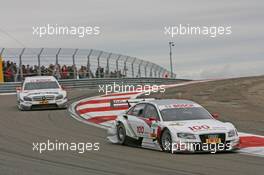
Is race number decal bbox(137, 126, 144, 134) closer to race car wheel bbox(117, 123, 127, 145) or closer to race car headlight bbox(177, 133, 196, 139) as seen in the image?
race car wheel bbox(117, 123, 127, 145)

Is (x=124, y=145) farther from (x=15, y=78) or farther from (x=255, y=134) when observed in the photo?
(x=15, y=78)

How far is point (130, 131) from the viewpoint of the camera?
15484 mm

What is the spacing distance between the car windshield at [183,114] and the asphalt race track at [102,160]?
88 centimetres

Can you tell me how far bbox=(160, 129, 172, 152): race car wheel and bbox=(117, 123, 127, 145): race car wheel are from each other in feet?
5.70

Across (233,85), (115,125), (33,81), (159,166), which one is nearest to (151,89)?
(233,85)

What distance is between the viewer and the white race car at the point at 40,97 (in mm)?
26016

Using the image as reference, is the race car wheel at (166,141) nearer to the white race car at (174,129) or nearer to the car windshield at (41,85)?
the white race car at (174,129)

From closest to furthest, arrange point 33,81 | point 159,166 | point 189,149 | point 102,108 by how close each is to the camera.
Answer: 1. point 159,166
2. point 189,149
3. point 102,108
4. point 33,81

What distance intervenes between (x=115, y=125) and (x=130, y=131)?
866 millimetres

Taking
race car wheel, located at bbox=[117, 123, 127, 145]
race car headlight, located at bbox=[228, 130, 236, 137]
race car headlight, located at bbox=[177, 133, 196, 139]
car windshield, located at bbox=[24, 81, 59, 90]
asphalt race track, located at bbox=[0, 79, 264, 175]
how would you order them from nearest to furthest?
asphalt race track, located at bbox=[0, 79, 264, 175]
race car headlight, located at bbox=[177, 133, 196, 139]
race car headlight, located at bbox=[228, 130, 236, 137]
race car wheel, located at bbox=[117, 123, 127, 145]
car windshield, located at bbox=[24, 81, 59, 90]

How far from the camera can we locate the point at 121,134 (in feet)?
52.2

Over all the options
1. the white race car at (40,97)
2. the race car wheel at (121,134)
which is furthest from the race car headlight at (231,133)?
the white race car at (40,97)

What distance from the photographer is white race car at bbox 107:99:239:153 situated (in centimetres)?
1355

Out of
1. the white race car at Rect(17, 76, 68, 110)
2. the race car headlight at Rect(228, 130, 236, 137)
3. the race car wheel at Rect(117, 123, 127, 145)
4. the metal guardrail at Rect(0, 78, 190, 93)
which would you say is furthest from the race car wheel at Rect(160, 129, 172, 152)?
the metal guardrail at Rect(0, 78, 190, 93)
